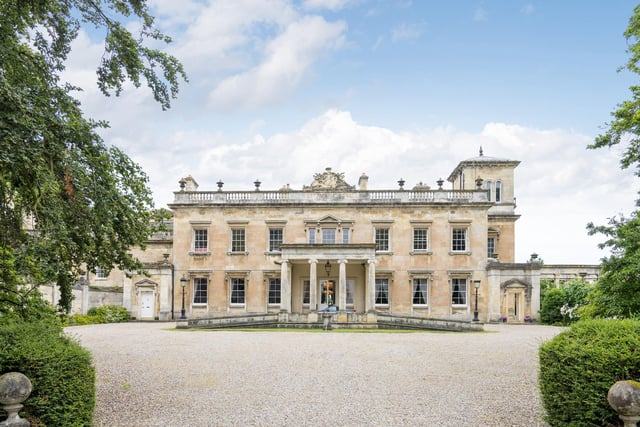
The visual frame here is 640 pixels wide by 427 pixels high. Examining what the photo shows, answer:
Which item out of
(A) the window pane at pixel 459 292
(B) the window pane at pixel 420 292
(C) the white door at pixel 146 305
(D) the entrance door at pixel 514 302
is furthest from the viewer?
(C) the white door at pixel 146 305

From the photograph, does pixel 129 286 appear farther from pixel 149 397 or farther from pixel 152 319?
pixel 149 397

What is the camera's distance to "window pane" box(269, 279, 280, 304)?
33562mm

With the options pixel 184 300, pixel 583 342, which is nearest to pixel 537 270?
pixel 184 300

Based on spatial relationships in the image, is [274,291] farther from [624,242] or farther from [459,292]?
[624,242]

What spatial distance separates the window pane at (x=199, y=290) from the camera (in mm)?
33719

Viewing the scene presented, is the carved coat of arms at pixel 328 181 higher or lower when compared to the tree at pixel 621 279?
higher

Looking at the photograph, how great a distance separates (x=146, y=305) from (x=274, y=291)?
801cm

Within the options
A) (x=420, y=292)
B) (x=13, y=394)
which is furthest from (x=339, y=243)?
(x=13, y=394)

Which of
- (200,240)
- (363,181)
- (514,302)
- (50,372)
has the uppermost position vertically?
(363,181)

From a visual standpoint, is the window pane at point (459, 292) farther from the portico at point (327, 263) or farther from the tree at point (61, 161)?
the tree at point (61, 161)

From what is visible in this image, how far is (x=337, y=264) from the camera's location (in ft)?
104

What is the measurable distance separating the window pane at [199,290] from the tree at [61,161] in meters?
24.5

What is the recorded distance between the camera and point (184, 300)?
109 ft

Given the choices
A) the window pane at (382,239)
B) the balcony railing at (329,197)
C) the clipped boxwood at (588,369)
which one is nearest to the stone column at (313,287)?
the window pane at (382,239)
